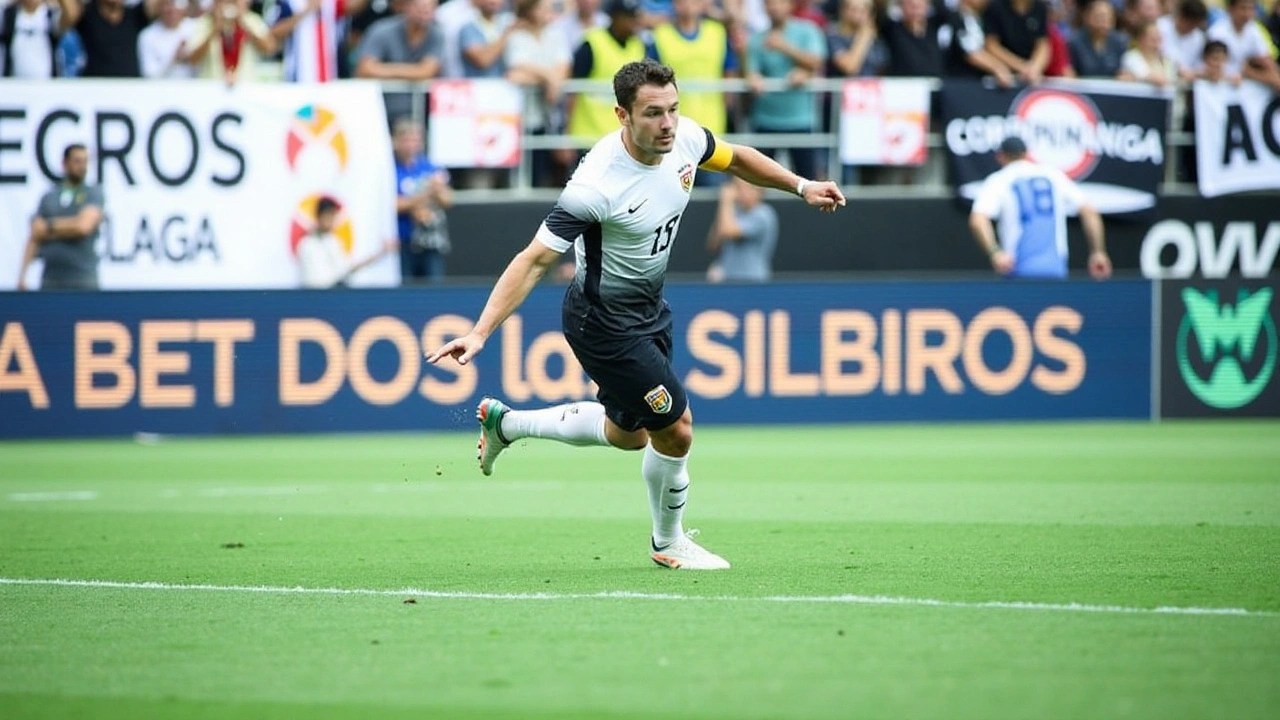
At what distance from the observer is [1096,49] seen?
22.1 m

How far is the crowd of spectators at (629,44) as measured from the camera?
19.5m

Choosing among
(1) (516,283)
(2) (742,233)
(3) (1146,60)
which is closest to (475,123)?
(2) (742,233)

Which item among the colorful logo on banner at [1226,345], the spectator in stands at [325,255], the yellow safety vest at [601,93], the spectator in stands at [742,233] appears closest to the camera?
the spectator in stands at [325,255]

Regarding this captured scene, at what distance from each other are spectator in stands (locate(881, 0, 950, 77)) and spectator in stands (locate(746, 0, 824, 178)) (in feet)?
2.97

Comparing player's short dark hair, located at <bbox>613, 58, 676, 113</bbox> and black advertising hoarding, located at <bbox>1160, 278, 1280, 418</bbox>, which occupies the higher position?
player's short dark hair, located at <bbox>613, 58, 676, 113</bbox>

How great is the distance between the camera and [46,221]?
1848 centimetres

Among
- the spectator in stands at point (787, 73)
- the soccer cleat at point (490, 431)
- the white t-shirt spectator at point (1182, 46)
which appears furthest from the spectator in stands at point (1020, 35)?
the soccer cleat at point (490, 431)

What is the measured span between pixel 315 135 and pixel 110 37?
7.39 feet

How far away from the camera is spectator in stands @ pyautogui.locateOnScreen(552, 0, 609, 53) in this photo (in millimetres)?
20578

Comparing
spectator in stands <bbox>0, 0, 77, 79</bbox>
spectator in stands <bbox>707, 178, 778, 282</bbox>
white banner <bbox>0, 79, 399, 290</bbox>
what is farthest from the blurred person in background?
spectator in stands <bbox>0, 0, 77, 79</bbox>

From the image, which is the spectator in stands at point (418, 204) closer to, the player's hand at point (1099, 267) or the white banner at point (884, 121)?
the white banner at point (884, 121)

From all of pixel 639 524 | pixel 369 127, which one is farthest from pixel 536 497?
pixel 369 127

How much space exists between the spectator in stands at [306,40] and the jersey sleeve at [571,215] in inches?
459

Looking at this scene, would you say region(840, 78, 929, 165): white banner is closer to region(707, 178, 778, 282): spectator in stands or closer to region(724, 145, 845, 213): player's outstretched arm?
region(707, 178, 778, 282): spectator in stands
